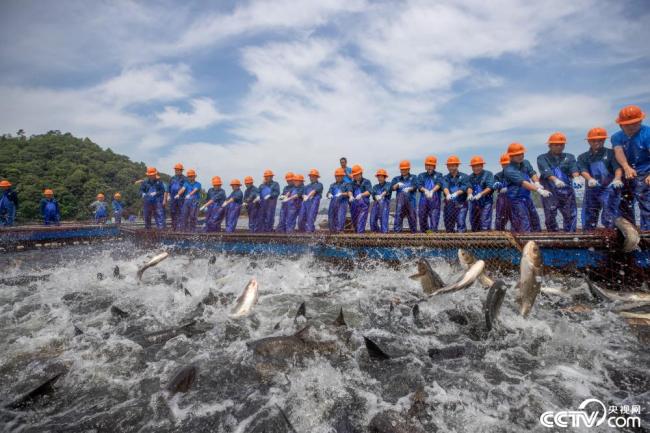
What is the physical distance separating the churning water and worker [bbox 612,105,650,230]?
84.4 inches

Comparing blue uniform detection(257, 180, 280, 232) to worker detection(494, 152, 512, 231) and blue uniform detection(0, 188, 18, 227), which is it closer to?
worker detection(494, 152, 512, 231)

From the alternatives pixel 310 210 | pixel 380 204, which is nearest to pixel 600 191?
pixel 380 204

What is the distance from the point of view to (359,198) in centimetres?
1145

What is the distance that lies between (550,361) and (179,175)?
50.6 ft

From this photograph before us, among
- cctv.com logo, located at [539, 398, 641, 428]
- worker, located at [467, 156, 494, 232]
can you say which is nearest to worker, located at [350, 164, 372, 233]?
worker, located at [467, 156, 494, 232]

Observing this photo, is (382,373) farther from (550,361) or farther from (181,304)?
(181,304)

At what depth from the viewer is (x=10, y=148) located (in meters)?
52.3

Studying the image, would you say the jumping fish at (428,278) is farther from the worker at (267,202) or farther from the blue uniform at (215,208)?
the blue uniform at (215,208)

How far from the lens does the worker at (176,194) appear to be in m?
15.6

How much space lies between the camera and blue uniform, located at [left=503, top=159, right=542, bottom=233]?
8516mm

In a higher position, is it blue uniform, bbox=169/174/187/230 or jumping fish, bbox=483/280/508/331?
blue uniform, bbox=169/174/187/230

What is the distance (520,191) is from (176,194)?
1371 centimetres

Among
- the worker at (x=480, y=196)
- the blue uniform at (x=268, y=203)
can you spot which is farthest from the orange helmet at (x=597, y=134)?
the blue uniform at (x=268, y=203)

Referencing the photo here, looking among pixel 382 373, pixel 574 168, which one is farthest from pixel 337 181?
pixel 382 373
